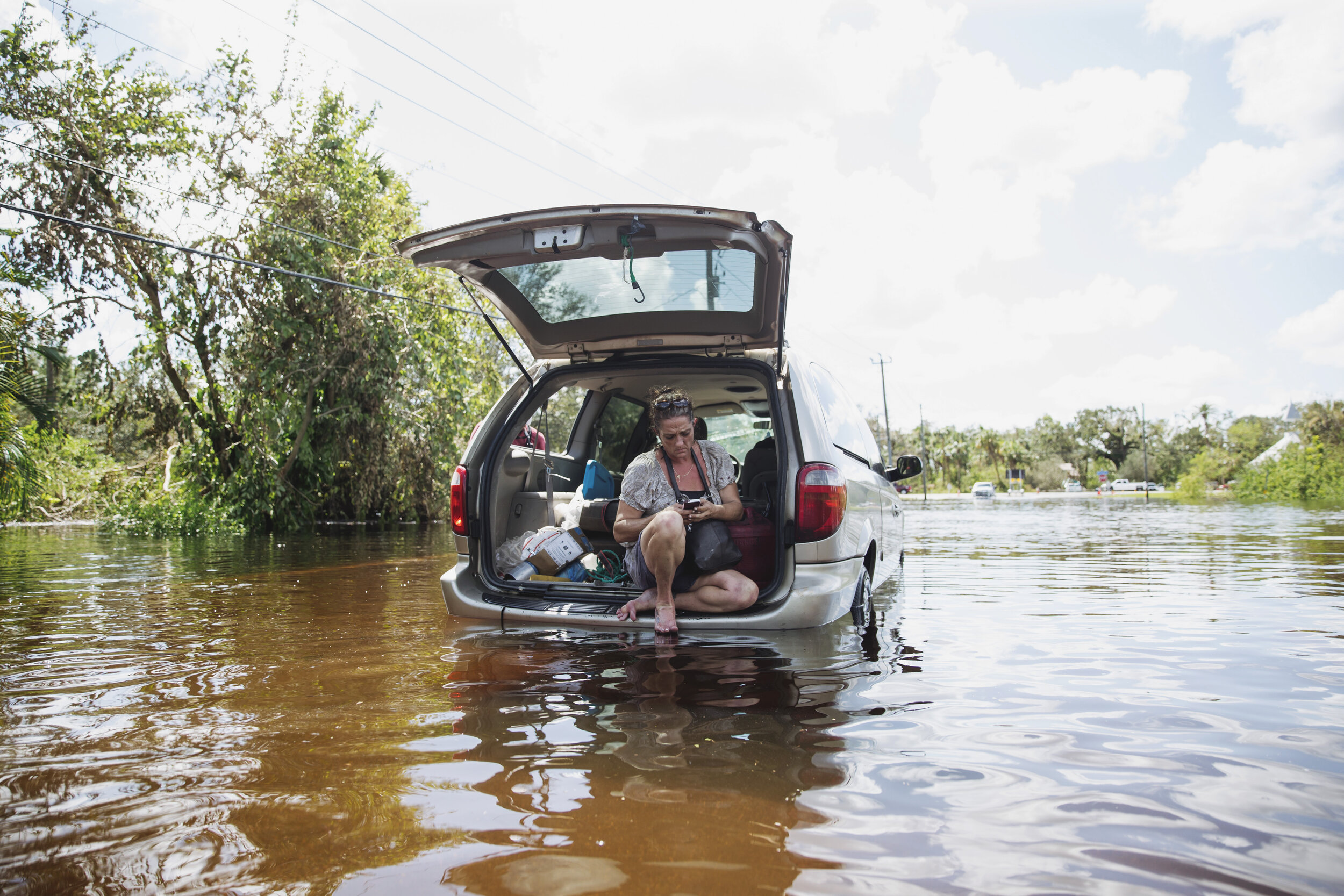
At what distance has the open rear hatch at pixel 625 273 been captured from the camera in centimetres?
362

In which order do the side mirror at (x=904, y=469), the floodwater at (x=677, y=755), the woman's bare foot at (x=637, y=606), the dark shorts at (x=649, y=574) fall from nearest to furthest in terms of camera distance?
the floodwater at (x=677, y=755), the woman's bare foot at (x=637, y=606), the dark shorts at (x=649, y=574), the side mirror at (x=904, y=469)

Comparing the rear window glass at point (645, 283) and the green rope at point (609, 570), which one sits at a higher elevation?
the rear window glass at point (645, 283)

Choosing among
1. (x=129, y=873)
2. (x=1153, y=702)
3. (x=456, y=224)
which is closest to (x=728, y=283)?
(x=456, y=224)

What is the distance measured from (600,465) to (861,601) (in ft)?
6.35

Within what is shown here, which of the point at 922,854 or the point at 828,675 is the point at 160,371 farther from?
the point at 922,854

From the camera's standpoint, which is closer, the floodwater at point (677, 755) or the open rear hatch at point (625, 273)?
the floodwater at point (677, 755)

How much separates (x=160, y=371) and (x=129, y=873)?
17402mm

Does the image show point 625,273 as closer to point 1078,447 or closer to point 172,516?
point 172,516

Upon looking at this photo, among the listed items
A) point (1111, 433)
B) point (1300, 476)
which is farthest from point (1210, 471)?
point (1111, 433)

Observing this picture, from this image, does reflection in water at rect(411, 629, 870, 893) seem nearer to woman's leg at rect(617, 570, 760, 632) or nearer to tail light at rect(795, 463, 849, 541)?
woman's leg at rect(617, 570, 760, 632)

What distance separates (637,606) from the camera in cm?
405

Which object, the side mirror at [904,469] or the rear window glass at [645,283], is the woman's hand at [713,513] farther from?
the side mirror at [904,469]

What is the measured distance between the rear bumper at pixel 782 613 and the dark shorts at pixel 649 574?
0.17 m

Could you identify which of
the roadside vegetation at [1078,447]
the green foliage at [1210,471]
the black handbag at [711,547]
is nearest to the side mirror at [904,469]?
the black handbag at [711,547]
